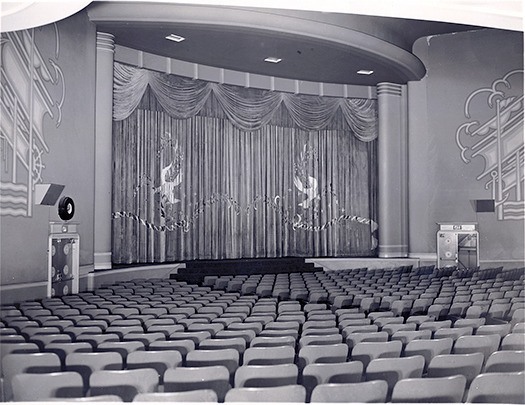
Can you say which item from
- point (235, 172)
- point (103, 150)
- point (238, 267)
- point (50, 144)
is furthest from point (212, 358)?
point (235, 172)

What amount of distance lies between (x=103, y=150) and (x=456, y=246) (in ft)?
32.6

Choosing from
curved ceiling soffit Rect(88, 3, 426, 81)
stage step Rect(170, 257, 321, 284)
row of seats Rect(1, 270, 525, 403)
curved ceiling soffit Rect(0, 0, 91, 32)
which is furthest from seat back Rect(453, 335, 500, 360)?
curved ceiling soffit Rect(88, 3, 426, 81)

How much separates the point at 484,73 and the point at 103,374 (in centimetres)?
1514

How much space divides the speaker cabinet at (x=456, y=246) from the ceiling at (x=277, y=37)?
449 cm

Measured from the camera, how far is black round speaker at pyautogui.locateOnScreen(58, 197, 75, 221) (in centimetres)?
982

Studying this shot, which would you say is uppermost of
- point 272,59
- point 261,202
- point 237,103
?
point 272,59

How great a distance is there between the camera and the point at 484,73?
15.7m

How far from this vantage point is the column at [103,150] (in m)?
11.6

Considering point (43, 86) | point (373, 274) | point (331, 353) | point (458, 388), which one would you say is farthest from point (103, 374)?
point (373, 274)

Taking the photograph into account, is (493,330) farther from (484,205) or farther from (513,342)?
(484,205)

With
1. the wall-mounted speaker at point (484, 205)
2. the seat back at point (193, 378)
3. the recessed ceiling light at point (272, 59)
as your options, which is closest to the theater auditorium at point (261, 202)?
the seat back at point (193, 378)

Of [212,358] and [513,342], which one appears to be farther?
[513,342]

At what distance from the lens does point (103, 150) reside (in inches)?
463

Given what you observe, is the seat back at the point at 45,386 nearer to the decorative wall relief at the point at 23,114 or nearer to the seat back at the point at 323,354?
the seat back at the point at 323,354
